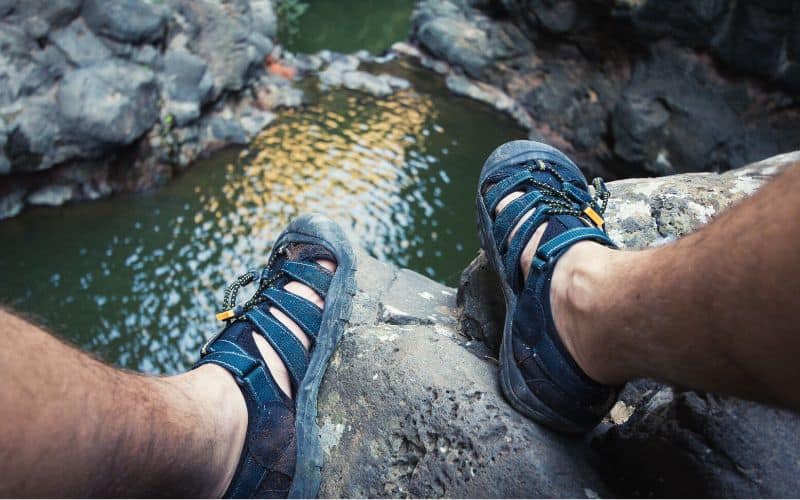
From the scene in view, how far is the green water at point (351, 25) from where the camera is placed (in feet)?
24.6

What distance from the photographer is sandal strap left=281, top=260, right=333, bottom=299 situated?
5.13 ft

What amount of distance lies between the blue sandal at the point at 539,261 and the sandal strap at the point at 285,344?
0.49 m

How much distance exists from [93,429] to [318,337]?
670 millimetres

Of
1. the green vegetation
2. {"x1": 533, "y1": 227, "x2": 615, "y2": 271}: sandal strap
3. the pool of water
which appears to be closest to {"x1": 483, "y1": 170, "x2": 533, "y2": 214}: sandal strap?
{"x1": 533, "y1": 227, "x2": 615, "y2": 271}: sandal strap

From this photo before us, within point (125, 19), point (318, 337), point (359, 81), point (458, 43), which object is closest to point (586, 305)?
point (318, 337)

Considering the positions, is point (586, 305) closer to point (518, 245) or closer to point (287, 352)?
point (518, 245)

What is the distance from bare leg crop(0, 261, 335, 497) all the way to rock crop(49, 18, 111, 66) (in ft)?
13.1

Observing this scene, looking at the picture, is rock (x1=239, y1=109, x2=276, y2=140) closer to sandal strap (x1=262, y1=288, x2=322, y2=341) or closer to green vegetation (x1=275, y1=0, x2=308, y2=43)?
green vegetation (x1=275, y1=0, x2=308, y2=43)

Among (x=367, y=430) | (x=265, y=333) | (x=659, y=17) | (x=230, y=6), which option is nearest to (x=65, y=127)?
(x=230, y=6)

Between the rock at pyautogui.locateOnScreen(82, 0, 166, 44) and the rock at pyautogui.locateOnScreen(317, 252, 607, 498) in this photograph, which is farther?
the rock at pyautogui.locateOnScreen(82, 0, 166, 44)

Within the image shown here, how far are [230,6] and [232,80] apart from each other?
3.32 ft

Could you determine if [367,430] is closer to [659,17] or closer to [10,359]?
[10,359]

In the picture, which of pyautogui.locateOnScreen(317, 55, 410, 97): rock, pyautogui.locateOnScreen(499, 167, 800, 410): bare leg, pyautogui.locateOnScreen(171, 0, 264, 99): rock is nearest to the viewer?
pyautogui.locateOnScreen(499, 167, 800, 410): bare leg

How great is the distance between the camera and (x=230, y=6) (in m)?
5.73
